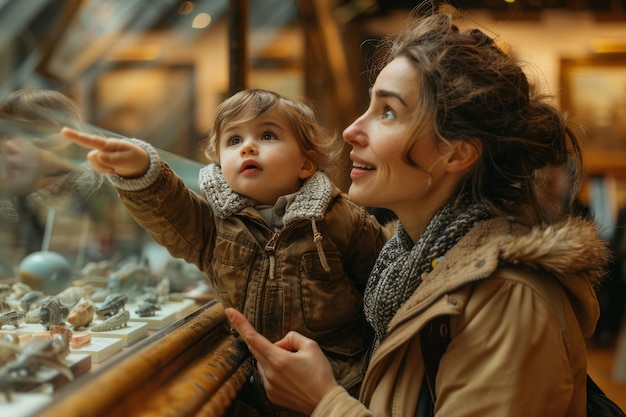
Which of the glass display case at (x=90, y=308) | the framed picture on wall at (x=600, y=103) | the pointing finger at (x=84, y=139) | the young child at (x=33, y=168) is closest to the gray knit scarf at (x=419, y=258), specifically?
the glass display case at (x=90, y=308)

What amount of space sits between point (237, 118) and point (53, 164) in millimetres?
403

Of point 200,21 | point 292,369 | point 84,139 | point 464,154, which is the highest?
point 200,21

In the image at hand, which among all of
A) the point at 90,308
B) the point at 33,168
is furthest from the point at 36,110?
the point at 90,308

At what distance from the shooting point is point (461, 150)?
1178mm

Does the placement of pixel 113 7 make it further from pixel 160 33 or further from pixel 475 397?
pixel 475 397

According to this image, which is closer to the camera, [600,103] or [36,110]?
[36,110]

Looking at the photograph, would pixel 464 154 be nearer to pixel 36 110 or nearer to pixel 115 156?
pixel 115 156

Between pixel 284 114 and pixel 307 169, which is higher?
pixel 284 114

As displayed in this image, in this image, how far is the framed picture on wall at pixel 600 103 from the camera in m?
3.66

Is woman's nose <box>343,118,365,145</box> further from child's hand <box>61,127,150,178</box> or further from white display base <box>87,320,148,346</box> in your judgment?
white display base <box>87,320,148,346</box>

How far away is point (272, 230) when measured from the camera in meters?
1.33

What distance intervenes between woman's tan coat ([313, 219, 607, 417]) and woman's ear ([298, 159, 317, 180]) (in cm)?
44

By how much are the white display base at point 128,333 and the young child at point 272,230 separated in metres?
0.17

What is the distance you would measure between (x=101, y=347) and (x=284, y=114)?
62cm
